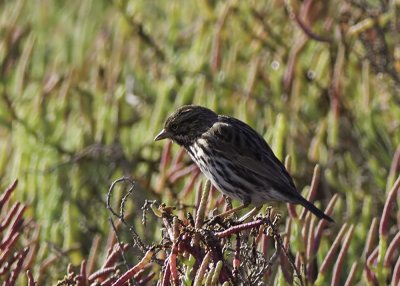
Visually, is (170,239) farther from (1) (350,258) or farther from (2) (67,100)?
(2) (67,100)

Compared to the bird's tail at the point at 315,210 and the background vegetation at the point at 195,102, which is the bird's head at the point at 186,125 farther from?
the bird's tail at the point at 315,210

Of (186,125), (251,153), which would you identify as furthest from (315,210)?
(186,125)

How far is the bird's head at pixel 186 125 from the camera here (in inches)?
182

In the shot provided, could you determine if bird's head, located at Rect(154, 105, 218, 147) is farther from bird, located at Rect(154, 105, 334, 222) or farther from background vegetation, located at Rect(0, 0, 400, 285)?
background vegetation, located at Rect(0, 0, 400, 285)

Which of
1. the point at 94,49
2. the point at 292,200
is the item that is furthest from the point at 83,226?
the point at 94,49

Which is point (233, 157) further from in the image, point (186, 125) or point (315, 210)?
point (315, 210)

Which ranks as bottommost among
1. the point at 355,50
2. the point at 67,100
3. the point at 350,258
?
the point at 350,258

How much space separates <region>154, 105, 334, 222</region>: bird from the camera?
167 inches

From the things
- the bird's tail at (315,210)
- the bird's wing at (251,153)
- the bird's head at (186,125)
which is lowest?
the bird's tail at (315,210)

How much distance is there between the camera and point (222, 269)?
291 cm

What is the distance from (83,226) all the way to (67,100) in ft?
4.08

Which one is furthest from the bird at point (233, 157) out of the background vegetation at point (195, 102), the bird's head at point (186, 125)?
the background vegetation at point (195, 102)

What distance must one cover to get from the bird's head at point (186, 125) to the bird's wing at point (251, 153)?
6cm

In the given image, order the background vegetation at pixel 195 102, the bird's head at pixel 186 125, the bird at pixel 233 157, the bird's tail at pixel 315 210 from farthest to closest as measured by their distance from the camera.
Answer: the background vegetation at pixel 195 102, the bird's head at pixel 186 125, the bird at pixel 233 157, the bird's tail at pixel 315 210
